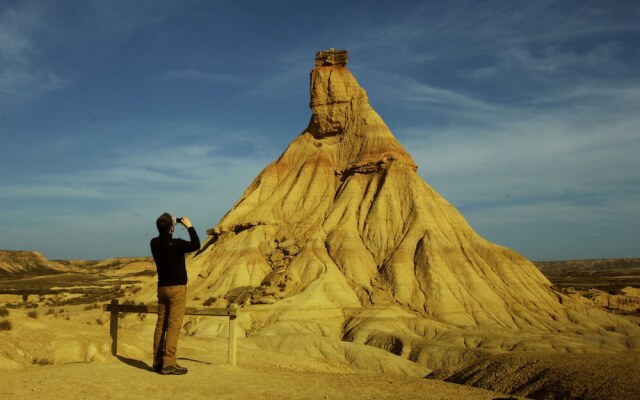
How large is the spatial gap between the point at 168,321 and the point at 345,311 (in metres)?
33.9

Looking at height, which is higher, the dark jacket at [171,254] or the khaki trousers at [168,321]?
the dark jacket at [171,254]

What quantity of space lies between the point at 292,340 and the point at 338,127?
36.9 m

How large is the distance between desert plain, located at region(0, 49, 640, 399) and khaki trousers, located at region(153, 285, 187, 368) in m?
0.43

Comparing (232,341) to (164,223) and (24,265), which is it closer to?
(164,223)

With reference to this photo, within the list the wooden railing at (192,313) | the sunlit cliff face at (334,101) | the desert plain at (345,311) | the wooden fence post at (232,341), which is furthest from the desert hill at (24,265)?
the wooden fence post at (232,341)

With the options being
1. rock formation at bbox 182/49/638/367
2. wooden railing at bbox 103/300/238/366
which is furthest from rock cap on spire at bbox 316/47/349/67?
wooden railing at bbox 103/300/238/366

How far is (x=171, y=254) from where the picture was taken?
1044cm

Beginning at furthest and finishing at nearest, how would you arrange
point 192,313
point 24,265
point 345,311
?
point 24,265 → point 345,311 → point 192,313

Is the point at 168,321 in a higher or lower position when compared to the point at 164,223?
lower

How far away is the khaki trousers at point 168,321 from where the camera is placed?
10516 mm

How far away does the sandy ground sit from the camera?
9336 millimetres

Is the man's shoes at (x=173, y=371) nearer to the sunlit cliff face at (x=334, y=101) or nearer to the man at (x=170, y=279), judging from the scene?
the man at (x=170, y=279)

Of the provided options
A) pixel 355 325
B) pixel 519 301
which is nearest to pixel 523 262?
pixel 519 301

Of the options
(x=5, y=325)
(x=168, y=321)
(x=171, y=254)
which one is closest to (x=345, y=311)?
(x=5, y=325)
